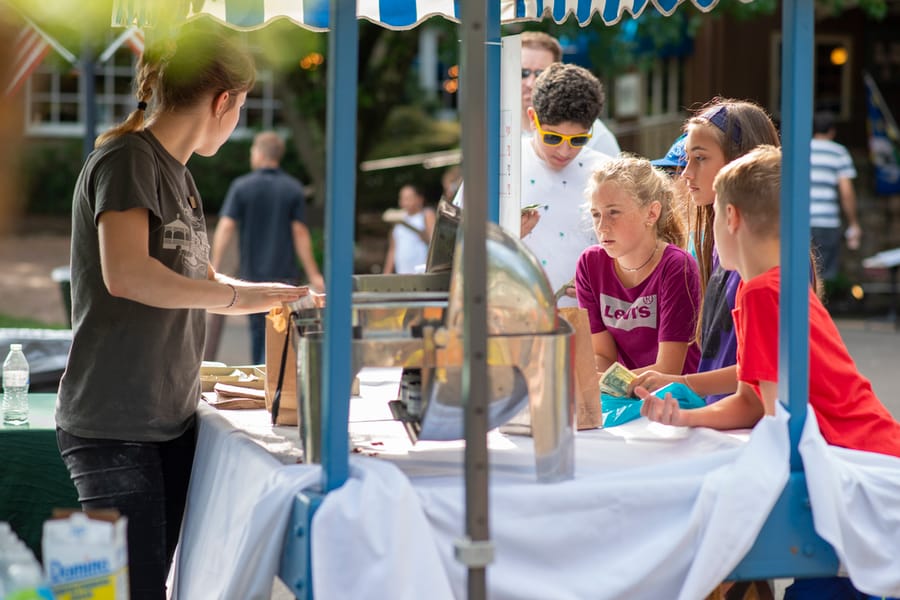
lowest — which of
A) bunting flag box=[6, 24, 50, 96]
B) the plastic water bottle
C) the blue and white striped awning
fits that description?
the plastic water bottle

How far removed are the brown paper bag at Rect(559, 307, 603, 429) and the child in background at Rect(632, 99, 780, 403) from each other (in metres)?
0.13

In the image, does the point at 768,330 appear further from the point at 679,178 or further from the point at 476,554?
the point at 679,178

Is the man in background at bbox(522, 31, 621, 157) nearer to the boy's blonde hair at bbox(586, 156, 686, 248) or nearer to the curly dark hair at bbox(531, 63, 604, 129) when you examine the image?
the curly dark hair at bbox(531, 63, 604, 129)

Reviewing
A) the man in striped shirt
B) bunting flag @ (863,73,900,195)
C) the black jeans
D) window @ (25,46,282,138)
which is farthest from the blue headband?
window @ (25,46,282,138)

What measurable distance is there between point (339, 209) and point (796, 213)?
2.87ft

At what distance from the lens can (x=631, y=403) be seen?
2.77 metres

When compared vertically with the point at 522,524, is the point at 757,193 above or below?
above

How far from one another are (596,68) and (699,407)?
10.9m

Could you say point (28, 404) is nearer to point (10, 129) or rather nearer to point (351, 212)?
point (351, 212)

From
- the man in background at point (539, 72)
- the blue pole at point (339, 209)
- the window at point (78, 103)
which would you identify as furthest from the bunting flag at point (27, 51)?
the window at point (78, 103)

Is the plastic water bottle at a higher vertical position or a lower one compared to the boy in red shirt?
lower

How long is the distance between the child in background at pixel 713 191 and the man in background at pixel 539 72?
1.65m

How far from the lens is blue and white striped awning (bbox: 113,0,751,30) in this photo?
361 centimetres

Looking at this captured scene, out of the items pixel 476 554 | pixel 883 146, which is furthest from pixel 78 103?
pixel 476 554
